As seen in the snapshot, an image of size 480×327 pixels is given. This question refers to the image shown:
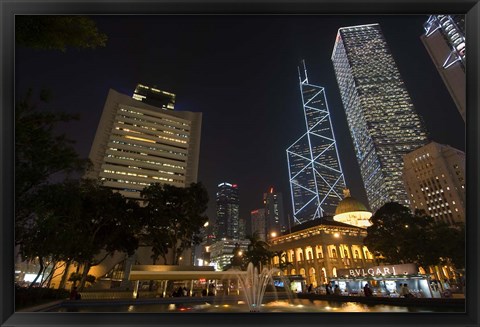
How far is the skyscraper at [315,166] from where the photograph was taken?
Answer: 131 metres

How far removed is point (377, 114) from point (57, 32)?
142 metres

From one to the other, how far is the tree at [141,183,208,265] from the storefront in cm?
1638

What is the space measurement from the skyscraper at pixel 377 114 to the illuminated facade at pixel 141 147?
8653cm

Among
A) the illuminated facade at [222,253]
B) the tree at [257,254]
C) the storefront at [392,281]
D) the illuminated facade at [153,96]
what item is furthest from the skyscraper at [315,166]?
the storefront at [392,281]

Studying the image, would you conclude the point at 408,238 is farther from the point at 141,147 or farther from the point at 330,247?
the point at 141,147

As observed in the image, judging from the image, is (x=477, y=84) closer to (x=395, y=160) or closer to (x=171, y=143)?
(x=171, y=143)

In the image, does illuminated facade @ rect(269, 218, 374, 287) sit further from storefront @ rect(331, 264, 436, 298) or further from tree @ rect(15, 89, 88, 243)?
tree @ rect(15, 89, 88, 243)

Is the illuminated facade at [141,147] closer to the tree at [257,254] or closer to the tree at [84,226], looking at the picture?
the tree at [257,254]

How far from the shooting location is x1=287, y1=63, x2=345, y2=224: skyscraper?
131m

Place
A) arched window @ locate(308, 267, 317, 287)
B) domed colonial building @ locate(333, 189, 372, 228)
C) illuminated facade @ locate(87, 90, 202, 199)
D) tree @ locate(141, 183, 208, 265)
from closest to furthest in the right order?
tree @ locate(141, 183, 208, 265), arched window @ locate(308, 267, 317, 287), domed colonial building @ locate(333, 189, 372, 228), illuminated facade @ locate(87, 90, 202, 199)

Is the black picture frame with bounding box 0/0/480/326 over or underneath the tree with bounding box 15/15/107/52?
underneath

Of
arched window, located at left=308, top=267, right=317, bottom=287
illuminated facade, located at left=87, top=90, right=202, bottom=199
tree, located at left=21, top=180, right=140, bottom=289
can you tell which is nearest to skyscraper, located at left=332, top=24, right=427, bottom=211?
arched window, located at left=308, top=267, right=317, bottom=287

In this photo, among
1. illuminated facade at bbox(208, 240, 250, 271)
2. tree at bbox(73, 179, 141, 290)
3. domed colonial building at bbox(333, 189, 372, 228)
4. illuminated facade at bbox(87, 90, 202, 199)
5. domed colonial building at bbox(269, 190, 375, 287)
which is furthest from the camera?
illuminated facade at bbox(208, 240, 250, 271)
